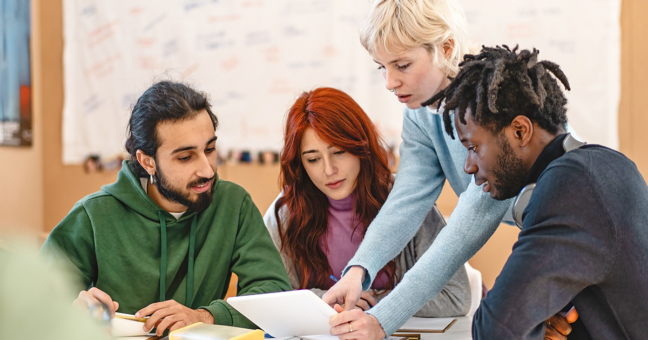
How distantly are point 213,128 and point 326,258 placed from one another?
1.83 feet

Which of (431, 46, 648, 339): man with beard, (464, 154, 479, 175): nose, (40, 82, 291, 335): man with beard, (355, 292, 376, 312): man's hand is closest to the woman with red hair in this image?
(355, 292, 376, 312): man's hand

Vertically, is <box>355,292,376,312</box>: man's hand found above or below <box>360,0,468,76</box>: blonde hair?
below

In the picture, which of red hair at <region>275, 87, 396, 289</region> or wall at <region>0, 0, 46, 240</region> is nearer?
red hair at <region>275, 87, 396, 289</region>

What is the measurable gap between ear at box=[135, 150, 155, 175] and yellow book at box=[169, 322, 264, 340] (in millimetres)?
609

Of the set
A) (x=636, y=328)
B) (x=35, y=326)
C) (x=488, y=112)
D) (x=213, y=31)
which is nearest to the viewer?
(x=35, y=326)

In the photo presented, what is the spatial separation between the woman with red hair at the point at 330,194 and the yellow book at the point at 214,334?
62 centimetres

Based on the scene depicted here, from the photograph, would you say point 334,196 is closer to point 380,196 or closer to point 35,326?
point 380,196

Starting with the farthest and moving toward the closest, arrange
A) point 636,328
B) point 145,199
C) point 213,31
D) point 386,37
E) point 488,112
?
point 213,31, point 145,199, point 386,37, point 488,112, point 636,328

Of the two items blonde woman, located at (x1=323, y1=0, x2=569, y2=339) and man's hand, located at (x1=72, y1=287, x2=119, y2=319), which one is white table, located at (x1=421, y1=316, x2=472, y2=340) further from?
man's hand, located at (x1=72, y1=287, x2=119, y2=319)

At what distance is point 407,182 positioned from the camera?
5.18ft

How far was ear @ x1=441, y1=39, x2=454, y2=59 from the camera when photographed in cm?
→ 146

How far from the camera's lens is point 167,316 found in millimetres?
1245

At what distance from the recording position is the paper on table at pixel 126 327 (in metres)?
1.16

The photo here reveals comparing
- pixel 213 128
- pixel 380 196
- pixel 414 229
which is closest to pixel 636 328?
pixel 414 229
